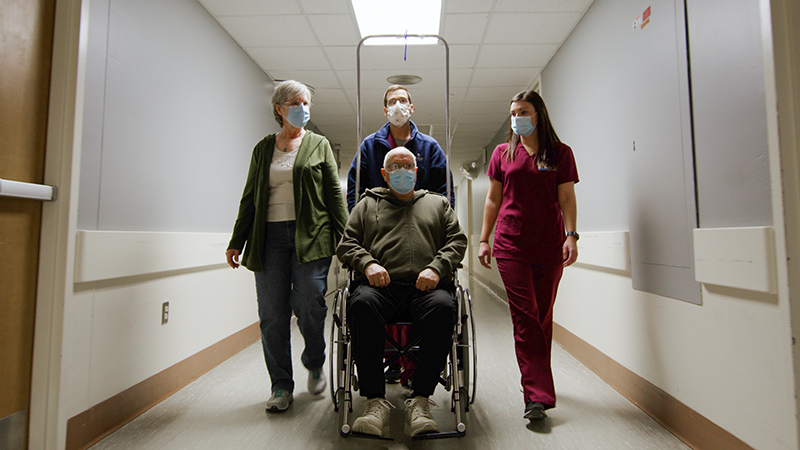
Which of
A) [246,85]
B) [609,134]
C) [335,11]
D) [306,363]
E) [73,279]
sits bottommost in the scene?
[306,363]

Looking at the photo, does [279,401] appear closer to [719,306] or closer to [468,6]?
[719,306]

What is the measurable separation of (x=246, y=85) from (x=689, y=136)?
9.75ft

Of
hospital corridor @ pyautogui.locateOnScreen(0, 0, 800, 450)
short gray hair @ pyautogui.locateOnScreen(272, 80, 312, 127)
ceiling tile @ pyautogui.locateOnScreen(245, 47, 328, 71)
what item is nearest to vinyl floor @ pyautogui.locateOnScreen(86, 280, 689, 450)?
hospital corridor @ pyautogui.locateOnScreen(0, 0, 800, 450)

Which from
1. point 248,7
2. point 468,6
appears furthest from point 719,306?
point 248,7

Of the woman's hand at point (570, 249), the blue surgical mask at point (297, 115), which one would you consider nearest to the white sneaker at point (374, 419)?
the woman's hand at point (570, 249)

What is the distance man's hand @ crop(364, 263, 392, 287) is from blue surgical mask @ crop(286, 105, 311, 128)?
2.60 feet

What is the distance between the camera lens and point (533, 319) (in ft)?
5.37

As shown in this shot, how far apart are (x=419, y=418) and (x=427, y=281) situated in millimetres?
480

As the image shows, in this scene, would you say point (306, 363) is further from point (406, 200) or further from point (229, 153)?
point (229, 153)

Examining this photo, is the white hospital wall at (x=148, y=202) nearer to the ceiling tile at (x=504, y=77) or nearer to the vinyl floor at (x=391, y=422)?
the vinyl floor at (x=391, y=422)

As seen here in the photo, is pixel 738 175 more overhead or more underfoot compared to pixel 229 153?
more underfoot

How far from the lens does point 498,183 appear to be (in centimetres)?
186

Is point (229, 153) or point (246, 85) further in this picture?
point (246, 85)

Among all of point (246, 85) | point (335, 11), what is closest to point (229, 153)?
point (246, 85)
